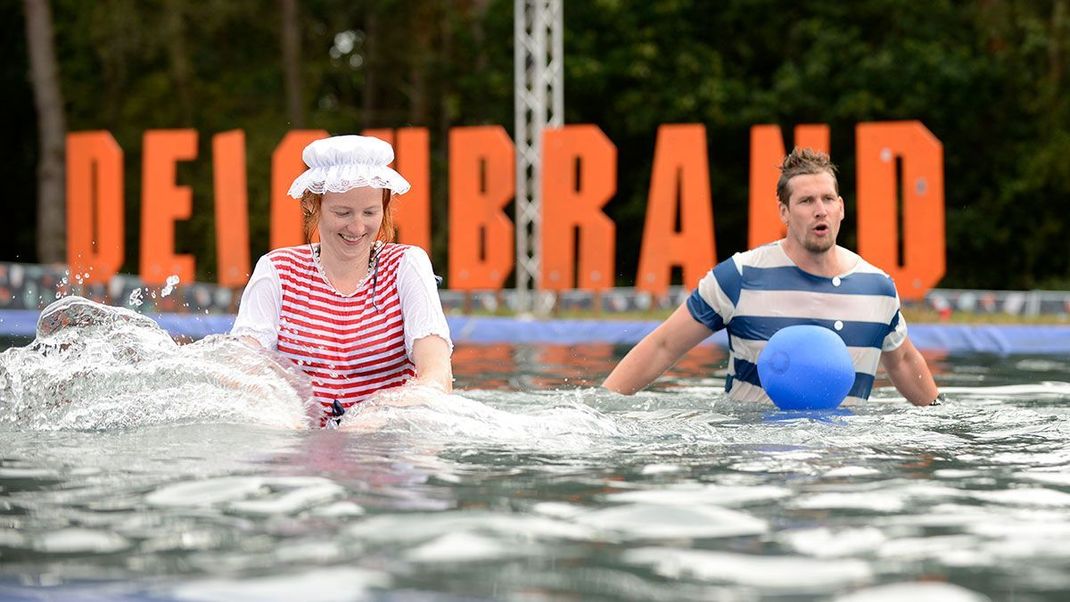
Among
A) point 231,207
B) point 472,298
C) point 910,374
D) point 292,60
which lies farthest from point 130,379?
point 292,60

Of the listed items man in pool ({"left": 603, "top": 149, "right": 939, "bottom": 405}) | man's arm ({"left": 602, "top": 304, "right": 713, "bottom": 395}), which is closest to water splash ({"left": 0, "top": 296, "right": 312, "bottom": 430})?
man's arm ({"left": 602, "top": 304, "right": 713, "bottom": 395})

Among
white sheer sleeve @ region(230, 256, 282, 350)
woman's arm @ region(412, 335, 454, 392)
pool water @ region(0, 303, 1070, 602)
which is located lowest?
pool water @ region(0, 303, 1070, 602)

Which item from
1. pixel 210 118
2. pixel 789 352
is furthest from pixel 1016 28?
pixel 789 352

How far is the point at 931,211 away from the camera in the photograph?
1395cm

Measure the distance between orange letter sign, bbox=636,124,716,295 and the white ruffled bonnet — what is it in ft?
31.3

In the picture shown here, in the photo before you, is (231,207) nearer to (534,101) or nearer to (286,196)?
(286,196)

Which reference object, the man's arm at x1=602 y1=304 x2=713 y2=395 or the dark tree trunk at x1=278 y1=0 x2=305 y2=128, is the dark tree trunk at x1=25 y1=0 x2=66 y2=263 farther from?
the man's arm at x1=602 y1=304 x2=713 y2=395

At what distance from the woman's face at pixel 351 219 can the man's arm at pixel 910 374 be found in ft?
8.10

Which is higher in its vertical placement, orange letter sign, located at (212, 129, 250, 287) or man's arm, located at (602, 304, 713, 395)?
orange letter sign, located at (212, 129, 250, 287)

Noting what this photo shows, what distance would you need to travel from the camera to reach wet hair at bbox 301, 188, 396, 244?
5.02 meters

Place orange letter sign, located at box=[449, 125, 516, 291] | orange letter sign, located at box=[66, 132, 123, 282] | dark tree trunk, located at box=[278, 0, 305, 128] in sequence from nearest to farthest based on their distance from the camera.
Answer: orange letter sign, located at box=[449, 125, 516, 291] → orange letter sign, located at box=[66, 132, 123, 282] → dark tree trunk, located at box=[278, 0, 305, 128]

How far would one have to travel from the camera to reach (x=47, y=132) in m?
22.6

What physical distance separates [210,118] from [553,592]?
2511cm

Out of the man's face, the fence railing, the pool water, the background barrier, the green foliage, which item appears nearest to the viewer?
the pool water
